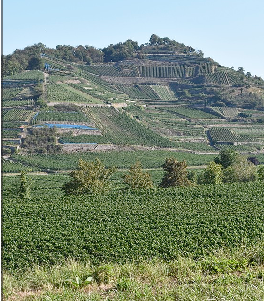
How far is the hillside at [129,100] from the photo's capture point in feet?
213

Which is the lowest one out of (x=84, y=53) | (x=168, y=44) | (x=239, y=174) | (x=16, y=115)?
(x=239, y=174)

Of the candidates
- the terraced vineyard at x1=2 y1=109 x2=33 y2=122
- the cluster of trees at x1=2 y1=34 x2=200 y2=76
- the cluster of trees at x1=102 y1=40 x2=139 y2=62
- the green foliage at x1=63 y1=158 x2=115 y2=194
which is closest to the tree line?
the green foliage at x1=63 y1=158 x2=115 y2=194

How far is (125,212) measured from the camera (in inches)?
805

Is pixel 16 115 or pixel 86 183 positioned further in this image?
pixel 16 115

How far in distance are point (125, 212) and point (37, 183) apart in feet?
74.6

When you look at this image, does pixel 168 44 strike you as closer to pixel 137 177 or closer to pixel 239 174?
pixel 239 174

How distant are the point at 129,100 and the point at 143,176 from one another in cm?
5958

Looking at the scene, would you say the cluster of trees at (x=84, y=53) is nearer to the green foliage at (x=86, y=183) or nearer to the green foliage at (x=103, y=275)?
the green foliage at (x=86, y=183)

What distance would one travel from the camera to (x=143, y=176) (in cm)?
2966

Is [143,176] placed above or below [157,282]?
above

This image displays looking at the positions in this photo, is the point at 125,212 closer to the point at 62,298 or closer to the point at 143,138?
the point at 62,298

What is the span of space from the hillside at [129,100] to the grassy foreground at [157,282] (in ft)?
123

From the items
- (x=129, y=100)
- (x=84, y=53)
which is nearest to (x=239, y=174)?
(x=129, y=100)

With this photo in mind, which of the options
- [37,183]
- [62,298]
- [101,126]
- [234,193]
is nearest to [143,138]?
[101,126]
